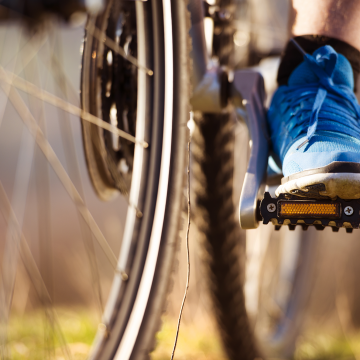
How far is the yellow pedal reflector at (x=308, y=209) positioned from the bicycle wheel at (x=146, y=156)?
135 millimetres

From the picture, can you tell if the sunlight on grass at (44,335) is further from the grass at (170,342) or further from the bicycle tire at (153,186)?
the bicycle tire at (153,186)

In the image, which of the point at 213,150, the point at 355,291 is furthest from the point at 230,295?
the point at 355,291

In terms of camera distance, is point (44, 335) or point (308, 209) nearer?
point (308, 209)

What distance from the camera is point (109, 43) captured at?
555mm

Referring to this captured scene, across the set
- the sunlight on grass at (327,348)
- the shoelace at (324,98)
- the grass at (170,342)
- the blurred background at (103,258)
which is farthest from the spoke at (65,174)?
the sunlight on grass at (327,348)

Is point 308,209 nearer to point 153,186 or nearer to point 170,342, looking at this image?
point 153,186

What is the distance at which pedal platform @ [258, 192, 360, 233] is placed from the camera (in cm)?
39

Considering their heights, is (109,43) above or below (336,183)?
above

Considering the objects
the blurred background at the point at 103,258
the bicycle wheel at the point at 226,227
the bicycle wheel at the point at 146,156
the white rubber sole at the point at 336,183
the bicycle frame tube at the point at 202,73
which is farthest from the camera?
the blurred background at the point at 103,258

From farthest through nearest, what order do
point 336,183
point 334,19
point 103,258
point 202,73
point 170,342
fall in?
point 103,258 → point 170,342 → point 202,73 → point 334,19 → point 336,183

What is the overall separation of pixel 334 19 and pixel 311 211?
0.84ft

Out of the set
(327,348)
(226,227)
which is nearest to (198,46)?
(226,227)

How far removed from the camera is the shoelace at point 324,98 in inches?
17.5

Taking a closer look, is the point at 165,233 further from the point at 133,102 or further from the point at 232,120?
the point at 232,120
